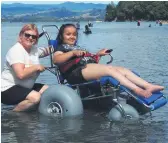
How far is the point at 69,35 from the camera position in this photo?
26.2 feet

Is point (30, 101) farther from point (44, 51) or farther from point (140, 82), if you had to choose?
point (140, 82)

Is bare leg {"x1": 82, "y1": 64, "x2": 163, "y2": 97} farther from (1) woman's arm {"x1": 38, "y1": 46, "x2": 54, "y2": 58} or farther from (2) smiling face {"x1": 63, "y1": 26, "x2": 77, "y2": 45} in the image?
(1) woman's arm {"x1": 38, "y1": 46, "x2": 54, "y2": 58}

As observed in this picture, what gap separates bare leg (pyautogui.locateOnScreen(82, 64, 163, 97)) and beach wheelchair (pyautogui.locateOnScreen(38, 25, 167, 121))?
0.07 metres

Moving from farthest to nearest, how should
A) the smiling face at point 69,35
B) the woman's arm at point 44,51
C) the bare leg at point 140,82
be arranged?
the woman's arm at point 44,51 < the smiling face at point 69,35 < the bare leg at point 140,82

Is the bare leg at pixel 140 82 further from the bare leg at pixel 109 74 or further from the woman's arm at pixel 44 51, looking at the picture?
the woman's arm at pixel 44 51

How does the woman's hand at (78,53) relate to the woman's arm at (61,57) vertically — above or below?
above

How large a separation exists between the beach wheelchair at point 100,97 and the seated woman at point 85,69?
0.31 feet

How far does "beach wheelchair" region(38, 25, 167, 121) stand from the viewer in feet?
24.2

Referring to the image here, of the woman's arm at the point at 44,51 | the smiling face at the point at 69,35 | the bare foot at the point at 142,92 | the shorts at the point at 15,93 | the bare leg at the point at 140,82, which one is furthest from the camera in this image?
the woman's arm at the point at 44,51

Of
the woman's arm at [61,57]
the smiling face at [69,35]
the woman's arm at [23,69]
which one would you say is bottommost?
the woman's arm at [23,69]

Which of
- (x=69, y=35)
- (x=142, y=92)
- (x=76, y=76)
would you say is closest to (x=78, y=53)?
(x=76, y=76)

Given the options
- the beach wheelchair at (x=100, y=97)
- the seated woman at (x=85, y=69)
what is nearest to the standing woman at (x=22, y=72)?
the beach wheelchair at (x=100, y=97)

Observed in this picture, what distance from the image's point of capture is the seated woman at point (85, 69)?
7391 millimetres

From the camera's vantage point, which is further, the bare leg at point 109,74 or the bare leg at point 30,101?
the bare leg at point 30,101
